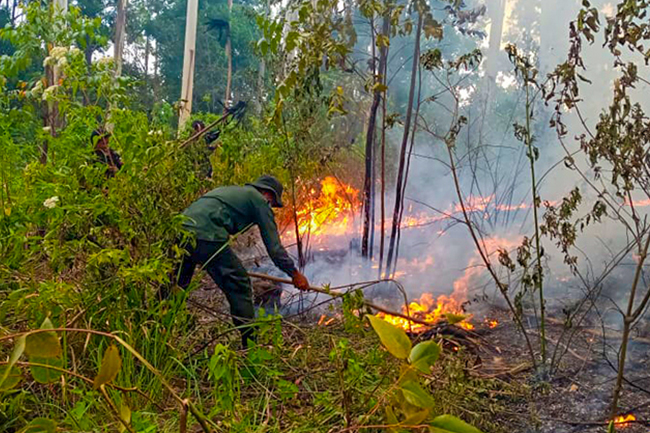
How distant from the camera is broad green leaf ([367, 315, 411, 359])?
3.80 ft

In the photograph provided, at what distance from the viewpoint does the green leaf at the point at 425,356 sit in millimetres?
1261

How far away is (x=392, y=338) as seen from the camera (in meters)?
1.18

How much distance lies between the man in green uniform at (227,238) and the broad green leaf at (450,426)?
3.18 metres

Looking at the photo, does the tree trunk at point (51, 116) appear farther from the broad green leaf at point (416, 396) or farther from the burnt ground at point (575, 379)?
the burnt ground at point (575, 379)

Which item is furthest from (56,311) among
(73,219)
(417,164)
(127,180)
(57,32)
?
(417,164)

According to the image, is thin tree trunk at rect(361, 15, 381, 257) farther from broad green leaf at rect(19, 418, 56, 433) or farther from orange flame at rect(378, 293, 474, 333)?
broad green leaf at rect(19, 418, 56, 433)

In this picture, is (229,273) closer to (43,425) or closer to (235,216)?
(235,216)

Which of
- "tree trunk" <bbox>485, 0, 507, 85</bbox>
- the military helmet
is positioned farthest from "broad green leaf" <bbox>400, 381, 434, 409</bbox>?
"tree trunk" <bbox>485, 0, 507, 85</bbox>

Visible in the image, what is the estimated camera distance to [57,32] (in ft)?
12.9

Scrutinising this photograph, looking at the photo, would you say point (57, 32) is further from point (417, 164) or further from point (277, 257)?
point (417, 164)

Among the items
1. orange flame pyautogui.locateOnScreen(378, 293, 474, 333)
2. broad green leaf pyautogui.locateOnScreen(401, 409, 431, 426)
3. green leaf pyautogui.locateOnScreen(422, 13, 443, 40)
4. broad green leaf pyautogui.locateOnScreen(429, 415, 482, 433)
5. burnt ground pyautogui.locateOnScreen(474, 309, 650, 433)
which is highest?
green leaf pyautogui.locateOnScreen(422, 13, 443, 40)

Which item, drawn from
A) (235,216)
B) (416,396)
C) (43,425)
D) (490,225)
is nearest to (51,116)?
(235,216)

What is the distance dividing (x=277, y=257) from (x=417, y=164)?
775 cm

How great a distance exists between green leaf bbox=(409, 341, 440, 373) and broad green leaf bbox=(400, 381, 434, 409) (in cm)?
6
